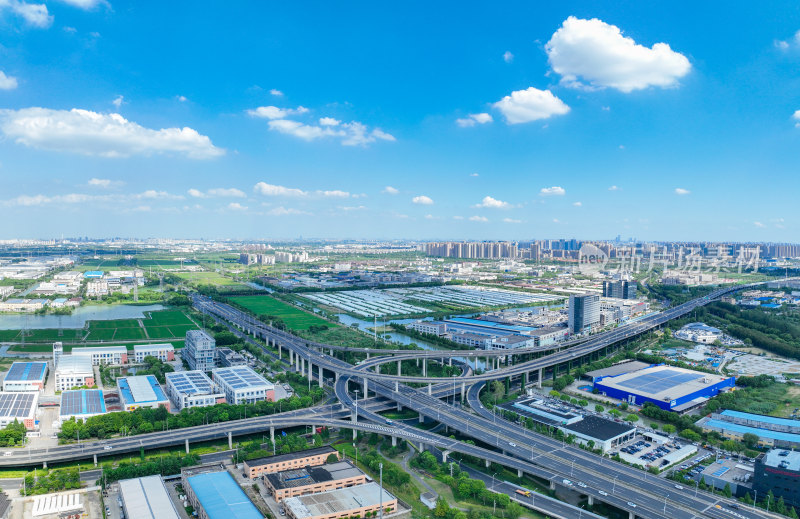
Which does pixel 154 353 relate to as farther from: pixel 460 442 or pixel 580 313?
pixel 580 313

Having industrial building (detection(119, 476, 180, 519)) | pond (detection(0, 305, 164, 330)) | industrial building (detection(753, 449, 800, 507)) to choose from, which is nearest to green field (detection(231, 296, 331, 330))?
pond (detection(0, 305, 164, 330))

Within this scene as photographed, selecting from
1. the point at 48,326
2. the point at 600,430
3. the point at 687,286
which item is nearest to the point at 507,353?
the point at 600,430

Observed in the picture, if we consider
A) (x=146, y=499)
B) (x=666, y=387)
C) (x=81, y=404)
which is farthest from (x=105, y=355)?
(x=666, y=387)

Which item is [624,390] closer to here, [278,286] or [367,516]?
[367,516]

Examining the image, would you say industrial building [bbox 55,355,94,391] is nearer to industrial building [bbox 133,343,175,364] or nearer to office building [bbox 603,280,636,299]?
industrial building [bbox 133,343,175,364]

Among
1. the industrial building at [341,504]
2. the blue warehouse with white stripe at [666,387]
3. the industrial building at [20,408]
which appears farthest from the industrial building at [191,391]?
the blue warehouse with white stripe at [666,387]
